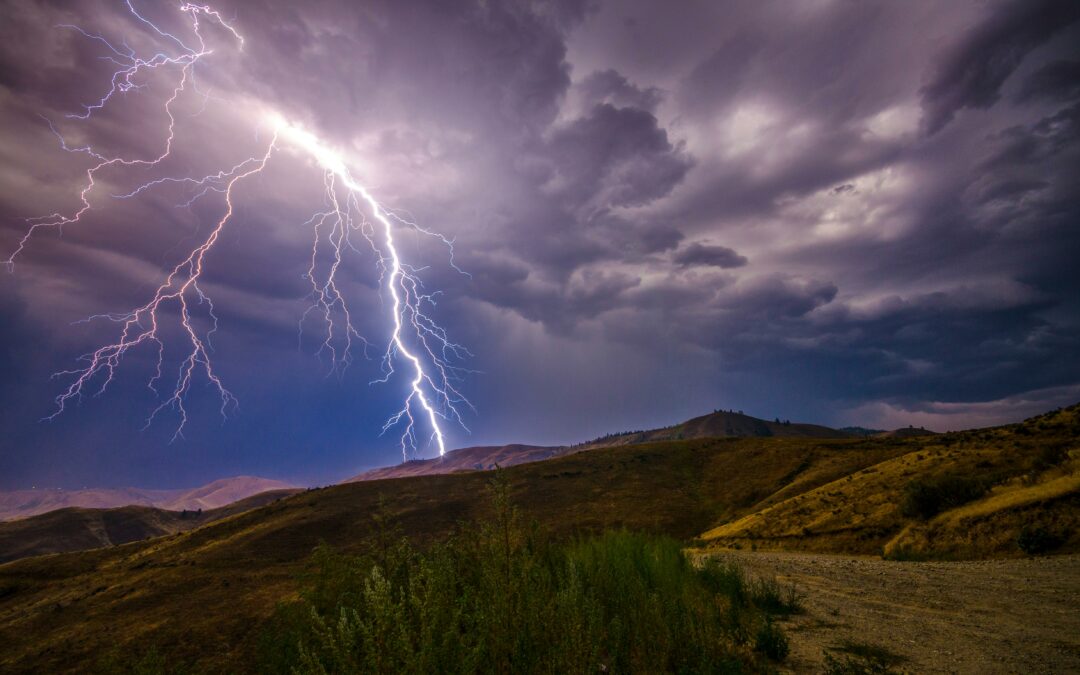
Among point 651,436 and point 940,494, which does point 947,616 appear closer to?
point 940,494

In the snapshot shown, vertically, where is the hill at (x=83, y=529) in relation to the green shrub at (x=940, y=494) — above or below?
above

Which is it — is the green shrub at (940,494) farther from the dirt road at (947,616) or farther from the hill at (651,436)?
the hill at (651,436)

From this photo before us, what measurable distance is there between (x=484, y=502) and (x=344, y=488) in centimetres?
1781

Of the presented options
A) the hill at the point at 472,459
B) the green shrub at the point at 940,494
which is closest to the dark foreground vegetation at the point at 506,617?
the green shrub at the point at 940,494

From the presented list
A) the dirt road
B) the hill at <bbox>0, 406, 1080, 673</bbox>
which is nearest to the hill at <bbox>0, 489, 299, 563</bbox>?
the hill at <bbox>0, 406, 1080, 673</bbox>

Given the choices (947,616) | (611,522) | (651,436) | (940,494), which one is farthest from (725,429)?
(947,616)

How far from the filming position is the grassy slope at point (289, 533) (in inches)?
656

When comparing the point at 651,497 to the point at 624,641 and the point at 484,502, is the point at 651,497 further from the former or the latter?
the point at 624,641

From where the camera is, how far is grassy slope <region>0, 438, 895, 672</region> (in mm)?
16672

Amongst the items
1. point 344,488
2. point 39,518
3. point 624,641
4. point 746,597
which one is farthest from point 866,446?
point 39,518

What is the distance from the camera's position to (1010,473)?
54.3 feet

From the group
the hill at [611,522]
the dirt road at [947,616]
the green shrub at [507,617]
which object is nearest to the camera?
the green shrub at [507,617]

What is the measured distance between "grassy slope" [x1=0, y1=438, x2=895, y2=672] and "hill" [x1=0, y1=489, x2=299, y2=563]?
69.5ft

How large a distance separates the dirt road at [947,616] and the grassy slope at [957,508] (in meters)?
2.31
